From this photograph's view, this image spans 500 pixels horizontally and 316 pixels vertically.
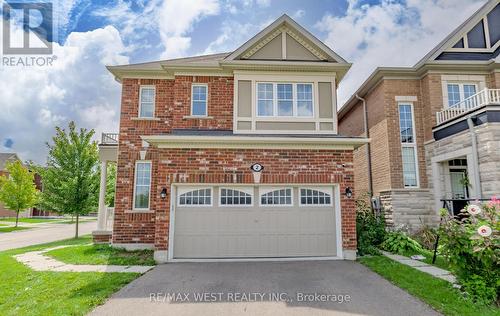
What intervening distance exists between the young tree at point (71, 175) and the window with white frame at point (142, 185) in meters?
7.16

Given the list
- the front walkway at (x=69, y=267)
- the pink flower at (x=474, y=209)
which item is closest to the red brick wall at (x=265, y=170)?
the front walkway at (x=69, y=267)

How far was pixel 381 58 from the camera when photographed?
1270cm

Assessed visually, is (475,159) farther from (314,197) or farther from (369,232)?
(314,197)

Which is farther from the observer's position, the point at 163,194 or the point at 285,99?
the point at 285,99

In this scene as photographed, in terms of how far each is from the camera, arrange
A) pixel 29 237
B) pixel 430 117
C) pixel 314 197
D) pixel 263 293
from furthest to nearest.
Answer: pixel 29 237 → pixel 430 117 → pixel 314 197 → pixel 263 293

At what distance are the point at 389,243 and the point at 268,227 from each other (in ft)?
15.3

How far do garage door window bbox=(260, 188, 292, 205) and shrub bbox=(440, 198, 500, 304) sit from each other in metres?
4.23

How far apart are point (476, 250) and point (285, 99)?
6957 millimetres

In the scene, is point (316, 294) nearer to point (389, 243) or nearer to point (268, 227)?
point (268, 227)

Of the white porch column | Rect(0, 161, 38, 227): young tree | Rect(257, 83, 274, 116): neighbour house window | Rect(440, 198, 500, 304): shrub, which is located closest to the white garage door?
Rect(257, 83, 274, 116): neighbour house window

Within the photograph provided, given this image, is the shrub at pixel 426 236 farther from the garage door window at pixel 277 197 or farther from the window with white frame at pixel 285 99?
the window with white frame at pixel 285 99

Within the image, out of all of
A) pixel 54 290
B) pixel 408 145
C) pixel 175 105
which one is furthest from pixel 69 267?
pixel 408 145

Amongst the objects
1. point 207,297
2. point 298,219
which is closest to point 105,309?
point 207,297

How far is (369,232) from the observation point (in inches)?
409
